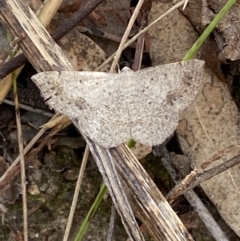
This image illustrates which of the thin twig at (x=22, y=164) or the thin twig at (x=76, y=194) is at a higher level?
the thin twig at (x=22, y=164)

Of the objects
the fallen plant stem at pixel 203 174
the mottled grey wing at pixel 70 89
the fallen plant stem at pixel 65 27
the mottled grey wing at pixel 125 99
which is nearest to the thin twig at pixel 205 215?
the fallen plant stem at pixel 203 174

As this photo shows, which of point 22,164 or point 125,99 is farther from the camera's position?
point 22,164

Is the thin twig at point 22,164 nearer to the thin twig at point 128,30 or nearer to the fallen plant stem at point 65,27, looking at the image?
the fallen plant stem at point 65,27

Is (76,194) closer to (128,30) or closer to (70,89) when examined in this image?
(70,89)

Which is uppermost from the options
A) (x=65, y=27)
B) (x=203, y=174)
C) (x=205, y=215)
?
(x=65, y=27)

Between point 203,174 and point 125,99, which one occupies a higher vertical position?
point 125,99

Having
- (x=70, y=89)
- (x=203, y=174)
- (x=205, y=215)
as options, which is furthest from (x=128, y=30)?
(x=205, y=215)

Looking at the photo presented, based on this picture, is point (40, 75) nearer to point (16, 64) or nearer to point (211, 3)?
point (16, 64)

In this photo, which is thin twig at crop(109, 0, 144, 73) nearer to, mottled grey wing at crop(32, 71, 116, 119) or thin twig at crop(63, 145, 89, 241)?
mottled grey wing at crop(32, 71, 116, 119)

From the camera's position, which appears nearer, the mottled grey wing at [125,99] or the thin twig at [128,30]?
the mottled grey wing at [125,99]

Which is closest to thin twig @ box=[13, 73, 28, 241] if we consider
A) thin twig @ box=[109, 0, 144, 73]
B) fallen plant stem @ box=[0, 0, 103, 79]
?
fallen plant stem @ box=[0, 0, 103, 79]

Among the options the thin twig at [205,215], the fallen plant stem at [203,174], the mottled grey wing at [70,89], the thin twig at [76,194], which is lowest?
the thin twig at [205,215]

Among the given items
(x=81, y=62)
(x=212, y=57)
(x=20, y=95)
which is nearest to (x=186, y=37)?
(x=212, y=57)
